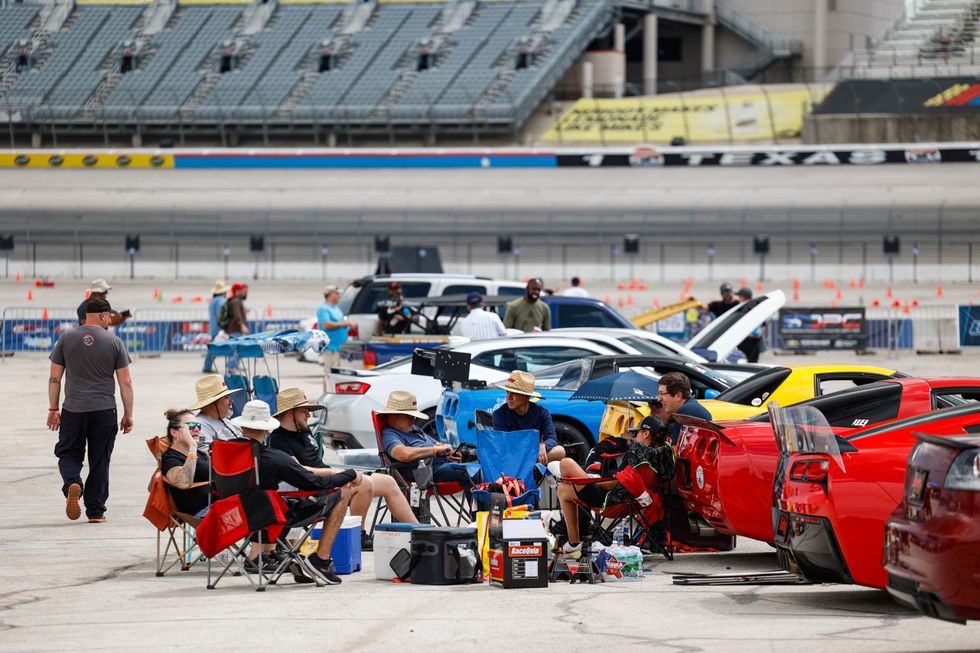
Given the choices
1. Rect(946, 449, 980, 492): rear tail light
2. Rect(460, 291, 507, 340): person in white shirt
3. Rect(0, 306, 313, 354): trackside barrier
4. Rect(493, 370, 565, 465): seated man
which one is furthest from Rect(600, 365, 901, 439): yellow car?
Rect(0, 306, 313, 354): trackside barrier

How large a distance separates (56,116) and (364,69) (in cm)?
1324

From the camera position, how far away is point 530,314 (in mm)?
18250

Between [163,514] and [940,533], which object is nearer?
[940,533]

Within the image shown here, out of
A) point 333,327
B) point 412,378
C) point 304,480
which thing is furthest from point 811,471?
point 333,327

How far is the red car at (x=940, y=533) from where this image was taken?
5738 mm

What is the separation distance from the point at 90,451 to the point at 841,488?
19.9 feet

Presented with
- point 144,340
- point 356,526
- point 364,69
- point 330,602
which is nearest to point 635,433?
point 356,526

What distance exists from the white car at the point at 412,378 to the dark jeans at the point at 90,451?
2405 mm

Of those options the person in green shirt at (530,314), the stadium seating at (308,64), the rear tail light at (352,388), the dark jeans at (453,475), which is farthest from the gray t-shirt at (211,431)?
the stadium seating at (308,64)

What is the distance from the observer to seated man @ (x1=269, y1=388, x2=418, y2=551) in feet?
28.8

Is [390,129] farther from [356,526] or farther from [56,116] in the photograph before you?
[356,526]

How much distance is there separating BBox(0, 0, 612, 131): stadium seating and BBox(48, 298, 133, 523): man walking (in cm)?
4759

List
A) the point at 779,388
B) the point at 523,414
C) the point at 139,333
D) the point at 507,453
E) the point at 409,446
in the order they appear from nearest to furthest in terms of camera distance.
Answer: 1. the point at 507,453
2. the point at 409,446
3. the point at 523,414
4. the point at 779,388
5. the point at 139,333

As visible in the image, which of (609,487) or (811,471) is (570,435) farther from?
(811,471)
